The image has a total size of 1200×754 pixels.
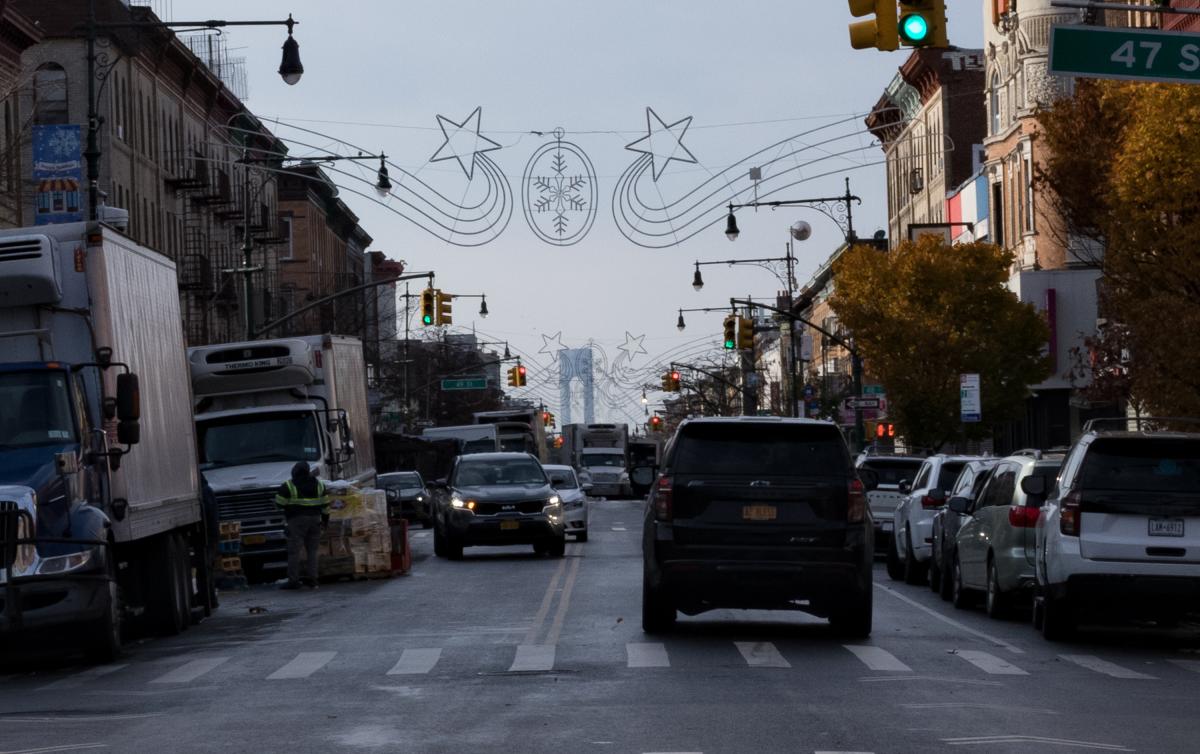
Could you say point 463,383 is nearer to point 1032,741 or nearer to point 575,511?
point 575,511

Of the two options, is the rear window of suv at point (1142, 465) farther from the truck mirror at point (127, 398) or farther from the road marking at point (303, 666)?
the truck mirror at point (127, 398)

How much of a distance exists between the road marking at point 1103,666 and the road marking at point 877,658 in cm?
151

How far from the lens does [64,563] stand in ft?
57.2

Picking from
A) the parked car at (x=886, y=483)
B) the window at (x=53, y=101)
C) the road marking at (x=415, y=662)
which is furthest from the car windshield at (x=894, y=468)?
the window at (x=53, y=101)

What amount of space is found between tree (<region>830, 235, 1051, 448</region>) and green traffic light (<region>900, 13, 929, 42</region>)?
3981 centimetres

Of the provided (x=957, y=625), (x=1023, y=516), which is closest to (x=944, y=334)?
(x=1023, y=516)

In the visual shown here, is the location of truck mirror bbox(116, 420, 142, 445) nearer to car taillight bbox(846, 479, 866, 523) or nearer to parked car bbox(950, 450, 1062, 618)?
car taillight bbox(846, 479, 866, 523)

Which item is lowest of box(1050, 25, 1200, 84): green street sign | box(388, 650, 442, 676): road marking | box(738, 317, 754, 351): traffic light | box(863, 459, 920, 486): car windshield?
box(388, 650, 442, 676): road marking

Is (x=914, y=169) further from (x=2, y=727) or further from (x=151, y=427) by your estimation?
(x=2, y=727)

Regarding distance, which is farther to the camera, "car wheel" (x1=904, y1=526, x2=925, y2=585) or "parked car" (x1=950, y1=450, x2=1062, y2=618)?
"car wheel" (x1=904, y1=526, x2=925, y2=585)

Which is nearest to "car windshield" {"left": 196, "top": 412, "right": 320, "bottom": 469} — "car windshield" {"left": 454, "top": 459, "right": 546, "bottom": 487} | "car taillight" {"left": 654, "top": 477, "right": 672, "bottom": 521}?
"car windshield" {"left": 454, "top": 459, "right": 546, "bottom": 487}

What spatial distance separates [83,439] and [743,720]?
8274 millimetres

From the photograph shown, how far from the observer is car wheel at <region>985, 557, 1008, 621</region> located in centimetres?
2208

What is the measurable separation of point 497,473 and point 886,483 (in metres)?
6.80
